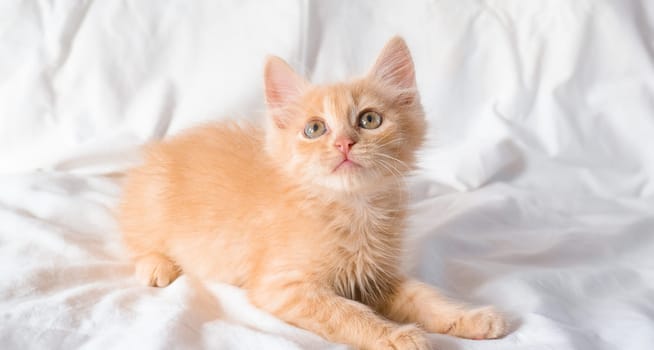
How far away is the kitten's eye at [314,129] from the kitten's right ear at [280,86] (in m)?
0.12

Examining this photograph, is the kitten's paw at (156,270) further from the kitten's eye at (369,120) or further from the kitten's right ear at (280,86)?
the kitten's eye at (369,120)

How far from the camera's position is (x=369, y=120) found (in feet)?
5.54

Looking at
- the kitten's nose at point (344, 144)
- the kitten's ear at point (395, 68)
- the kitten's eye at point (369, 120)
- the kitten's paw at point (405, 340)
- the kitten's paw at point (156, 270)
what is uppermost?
the kitten's ear at point (395, 68)

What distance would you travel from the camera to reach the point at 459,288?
6.45 ft

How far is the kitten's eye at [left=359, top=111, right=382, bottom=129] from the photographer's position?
168cm

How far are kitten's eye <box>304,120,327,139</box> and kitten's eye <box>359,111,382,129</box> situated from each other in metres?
0.09

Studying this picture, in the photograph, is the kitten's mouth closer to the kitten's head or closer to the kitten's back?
the kitten's head

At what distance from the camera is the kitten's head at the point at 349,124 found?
161cm

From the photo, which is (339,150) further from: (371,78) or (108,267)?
(108,267)

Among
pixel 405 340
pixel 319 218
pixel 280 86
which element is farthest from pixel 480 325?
pixel 280 86

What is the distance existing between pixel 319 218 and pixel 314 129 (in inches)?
8.5

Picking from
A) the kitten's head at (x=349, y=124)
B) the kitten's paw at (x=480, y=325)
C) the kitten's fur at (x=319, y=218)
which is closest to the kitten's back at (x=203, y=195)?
the kitten's fur at (x=319, y=218)

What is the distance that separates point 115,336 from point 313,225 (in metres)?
0.51

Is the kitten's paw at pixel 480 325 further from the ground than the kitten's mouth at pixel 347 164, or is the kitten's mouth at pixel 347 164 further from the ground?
the kitten's mouth at pixel 347 164
